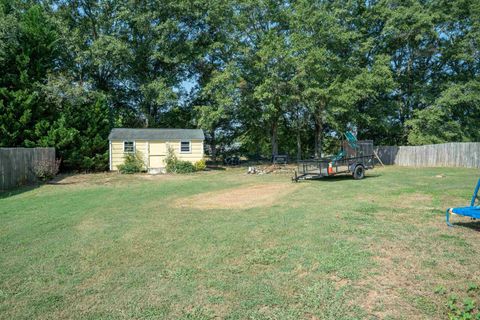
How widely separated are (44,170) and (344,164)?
47.2ft

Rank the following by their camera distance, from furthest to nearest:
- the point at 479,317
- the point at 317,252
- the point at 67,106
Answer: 1. the point at 67,106
2. the point at 317,252
3. the point at 479,317

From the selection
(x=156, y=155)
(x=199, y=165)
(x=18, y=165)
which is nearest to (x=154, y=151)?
(x=156, y=155)

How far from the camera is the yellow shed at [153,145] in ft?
67.4

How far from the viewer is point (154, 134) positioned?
21297 mm

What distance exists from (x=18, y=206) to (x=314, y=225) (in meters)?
8.35

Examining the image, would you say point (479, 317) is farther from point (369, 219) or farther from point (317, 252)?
point (369, 219)

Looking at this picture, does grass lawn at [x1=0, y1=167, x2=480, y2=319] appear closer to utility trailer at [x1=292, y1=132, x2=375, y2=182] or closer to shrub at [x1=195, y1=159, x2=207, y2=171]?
utility trailer at [x1=292, y1=132, x2=375, y2=182]

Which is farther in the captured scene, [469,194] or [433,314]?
[469,194]

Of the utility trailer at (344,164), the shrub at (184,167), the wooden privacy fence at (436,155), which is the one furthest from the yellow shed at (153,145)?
the wooden privacy fence at (436,155)

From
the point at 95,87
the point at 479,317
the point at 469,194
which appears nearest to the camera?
the point at 479,317

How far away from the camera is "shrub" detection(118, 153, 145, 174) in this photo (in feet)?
64.1

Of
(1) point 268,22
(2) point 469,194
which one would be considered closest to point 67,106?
(1) point 268,22

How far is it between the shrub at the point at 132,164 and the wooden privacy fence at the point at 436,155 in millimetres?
19692

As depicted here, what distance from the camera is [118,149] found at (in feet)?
67.4
